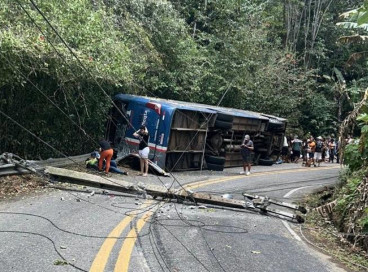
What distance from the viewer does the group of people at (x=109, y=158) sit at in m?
14.1

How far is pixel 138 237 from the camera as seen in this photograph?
739 cm

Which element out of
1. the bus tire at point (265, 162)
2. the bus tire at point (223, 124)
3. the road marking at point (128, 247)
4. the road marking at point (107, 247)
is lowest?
the road marking at point (107, 247)

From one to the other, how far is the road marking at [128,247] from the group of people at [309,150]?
17591 mm

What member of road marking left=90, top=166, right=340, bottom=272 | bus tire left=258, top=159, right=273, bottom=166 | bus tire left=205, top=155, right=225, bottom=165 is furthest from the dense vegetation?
bus tire left=258, top=159, right=273, bottom=166

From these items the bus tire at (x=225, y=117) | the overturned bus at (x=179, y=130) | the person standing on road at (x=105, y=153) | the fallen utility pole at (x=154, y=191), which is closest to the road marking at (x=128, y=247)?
the fallen utility pole at (x=154, y=191)

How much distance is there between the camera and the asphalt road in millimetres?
6152

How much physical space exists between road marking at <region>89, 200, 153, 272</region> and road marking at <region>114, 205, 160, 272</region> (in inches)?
6.7

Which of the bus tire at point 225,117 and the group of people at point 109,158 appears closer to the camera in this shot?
the group of people at point 109,158

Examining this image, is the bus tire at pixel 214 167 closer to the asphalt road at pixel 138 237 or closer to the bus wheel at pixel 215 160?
the bus wheel at pixel 215 160

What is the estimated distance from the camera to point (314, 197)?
14.5 metres

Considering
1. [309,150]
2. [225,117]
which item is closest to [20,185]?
[225,117]

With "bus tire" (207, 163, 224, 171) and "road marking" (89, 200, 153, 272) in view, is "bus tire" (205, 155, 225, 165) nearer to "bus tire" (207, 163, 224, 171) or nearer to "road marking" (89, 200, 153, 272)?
"bus tire" (207, 163, 224, 171)

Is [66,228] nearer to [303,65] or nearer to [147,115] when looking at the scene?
[147,115]

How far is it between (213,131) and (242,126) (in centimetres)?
217
